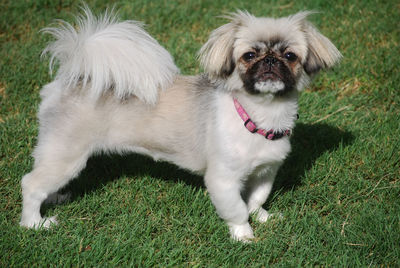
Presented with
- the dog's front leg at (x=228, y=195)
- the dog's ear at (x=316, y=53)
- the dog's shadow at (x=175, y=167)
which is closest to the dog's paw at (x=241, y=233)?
the dog's front leg at (x=228, y=195)

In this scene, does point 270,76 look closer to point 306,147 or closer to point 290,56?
point 290,56

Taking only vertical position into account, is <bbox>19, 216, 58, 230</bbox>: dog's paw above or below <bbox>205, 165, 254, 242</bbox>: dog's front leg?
below

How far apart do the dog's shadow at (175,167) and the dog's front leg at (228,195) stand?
0.56 meters

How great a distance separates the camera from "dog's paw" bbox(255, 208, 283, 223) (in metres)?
3.06

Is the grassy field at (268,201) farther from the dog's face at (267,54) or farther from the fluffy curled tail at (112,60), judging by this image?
the dog's face at (267,54)

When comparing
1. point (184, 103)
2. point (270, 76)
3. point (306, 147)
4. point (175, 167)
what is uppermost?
point (270, 76)

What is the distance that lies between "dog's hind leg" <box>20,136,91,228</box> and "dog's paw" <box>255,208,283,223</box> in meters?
1.17

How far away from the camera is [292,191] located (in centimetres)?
330

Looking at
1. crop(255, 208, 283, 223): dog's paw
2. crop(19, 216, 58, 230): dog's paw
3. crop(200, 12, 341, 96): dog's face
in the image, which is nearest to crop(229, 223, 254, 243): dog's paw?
crop(255, 208, 283, 223): dog's paw

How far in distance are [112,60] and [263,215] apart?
1399 mm

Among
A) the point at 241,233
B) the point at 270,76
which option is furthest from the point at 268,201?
the point at 270,76

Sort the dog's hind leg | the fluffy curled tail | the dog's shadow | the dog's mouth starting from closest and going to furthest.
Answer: the dog's mouth
the fluffy curled tail
the dog's hind leg
the dog's shadow

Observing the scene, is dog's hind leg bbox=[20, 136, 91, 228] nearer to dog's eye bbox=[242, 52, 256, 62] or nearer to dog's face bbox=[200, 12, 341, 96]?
dog's face bbox=[200, 12, 341, 96]

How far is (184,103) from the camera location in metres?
2.87
